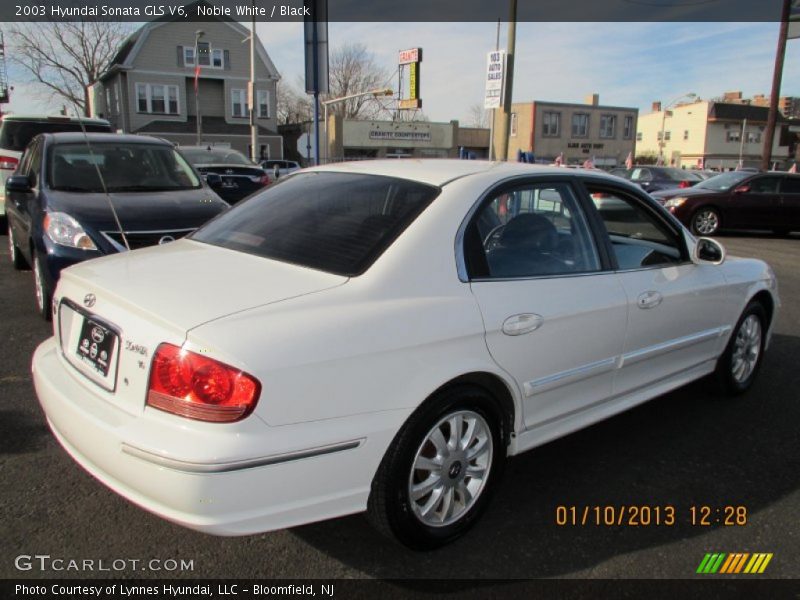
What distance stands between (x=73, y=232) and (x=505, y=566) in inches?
159

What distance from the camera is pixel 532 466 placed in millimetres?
3357

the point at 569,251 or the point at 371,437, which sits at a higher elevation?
the point at 569,251

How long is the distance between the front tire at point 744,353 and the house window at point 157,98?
4028 centimetres

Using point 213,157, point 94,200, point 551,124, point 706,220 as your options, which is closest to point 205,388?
point 94,200

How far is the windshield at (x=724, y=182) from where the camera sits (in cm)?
1434

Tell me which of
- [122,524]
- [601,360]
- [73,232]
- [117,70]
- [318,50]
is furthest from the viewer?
[117,70]

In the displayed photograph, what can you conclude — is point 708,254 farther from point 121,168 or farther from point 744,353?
point 121,168

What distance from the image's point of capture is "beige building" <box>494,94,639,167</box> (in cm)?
5719

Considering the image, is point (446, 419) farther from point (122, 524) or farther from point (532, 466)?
point (122, 524)

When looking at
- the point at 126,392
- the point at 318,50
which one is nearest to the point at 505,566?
the point at 126,392

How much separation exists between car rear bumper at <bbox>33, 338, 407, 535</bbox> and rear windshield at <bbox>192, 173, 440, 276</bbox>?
0.67 meters

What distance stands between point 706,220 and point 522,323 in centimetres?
1324
